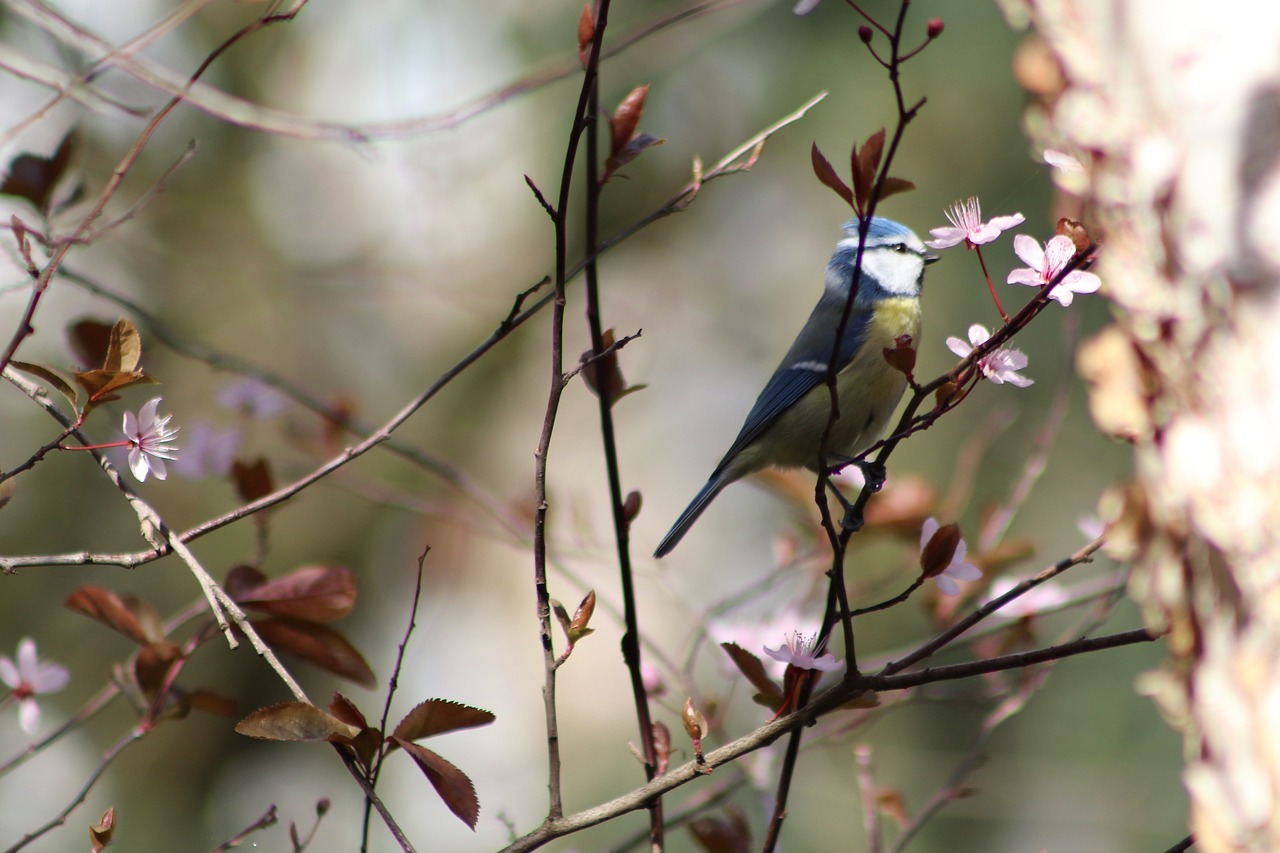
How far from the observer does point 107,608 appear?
4.42 ft

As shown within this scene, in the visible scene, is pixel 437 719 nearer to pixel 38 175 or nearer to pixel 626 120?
pixel 626 120

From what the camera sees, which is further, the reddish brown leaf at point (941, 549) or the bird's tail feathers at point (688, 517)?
the bird's tail feathers at point (688, 517)

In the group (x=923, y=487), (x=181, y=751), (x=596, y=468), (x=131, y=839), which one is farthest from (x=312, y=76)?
(x=923, y=487)

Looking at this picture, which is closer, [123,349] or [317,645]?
[123,349]

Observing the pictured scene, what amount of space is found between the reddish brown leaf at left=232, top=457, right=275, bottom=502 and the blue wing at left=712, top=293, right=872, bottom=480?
41.0 inches

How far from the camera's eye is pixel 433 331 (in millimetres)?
5113

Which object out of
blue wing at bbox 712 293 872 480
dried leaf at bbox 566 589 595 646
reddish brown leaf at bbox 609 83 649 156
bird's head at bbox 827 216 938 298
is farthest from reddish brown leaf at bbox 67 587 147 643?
bird's head at bbox 827 216 938 298

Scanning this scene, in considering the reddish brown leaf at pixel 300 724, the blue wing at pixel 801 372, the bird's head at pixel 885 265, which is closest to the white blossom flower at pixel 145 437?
the reddish brown leaf at pixel 300 724

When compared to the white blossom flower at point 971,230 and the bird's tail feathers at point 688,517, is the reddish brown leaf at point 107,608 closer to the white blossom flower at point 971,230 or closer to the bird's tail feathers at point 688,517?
the bird's tail feathers at point 688,517

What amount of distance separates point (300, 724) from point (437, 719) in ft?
0.46

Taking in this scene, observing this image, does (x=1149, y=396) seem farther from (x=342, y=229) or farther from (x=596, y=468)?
(x=342, y=229)

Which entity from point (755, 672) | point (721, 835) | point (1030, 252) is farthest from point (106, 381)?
point (1030, 252)

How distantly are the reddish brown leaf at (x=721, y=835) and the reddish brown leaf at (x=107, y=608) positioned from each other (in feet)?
2.60

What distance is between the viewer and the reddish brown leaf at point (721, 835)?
50.2 inches
